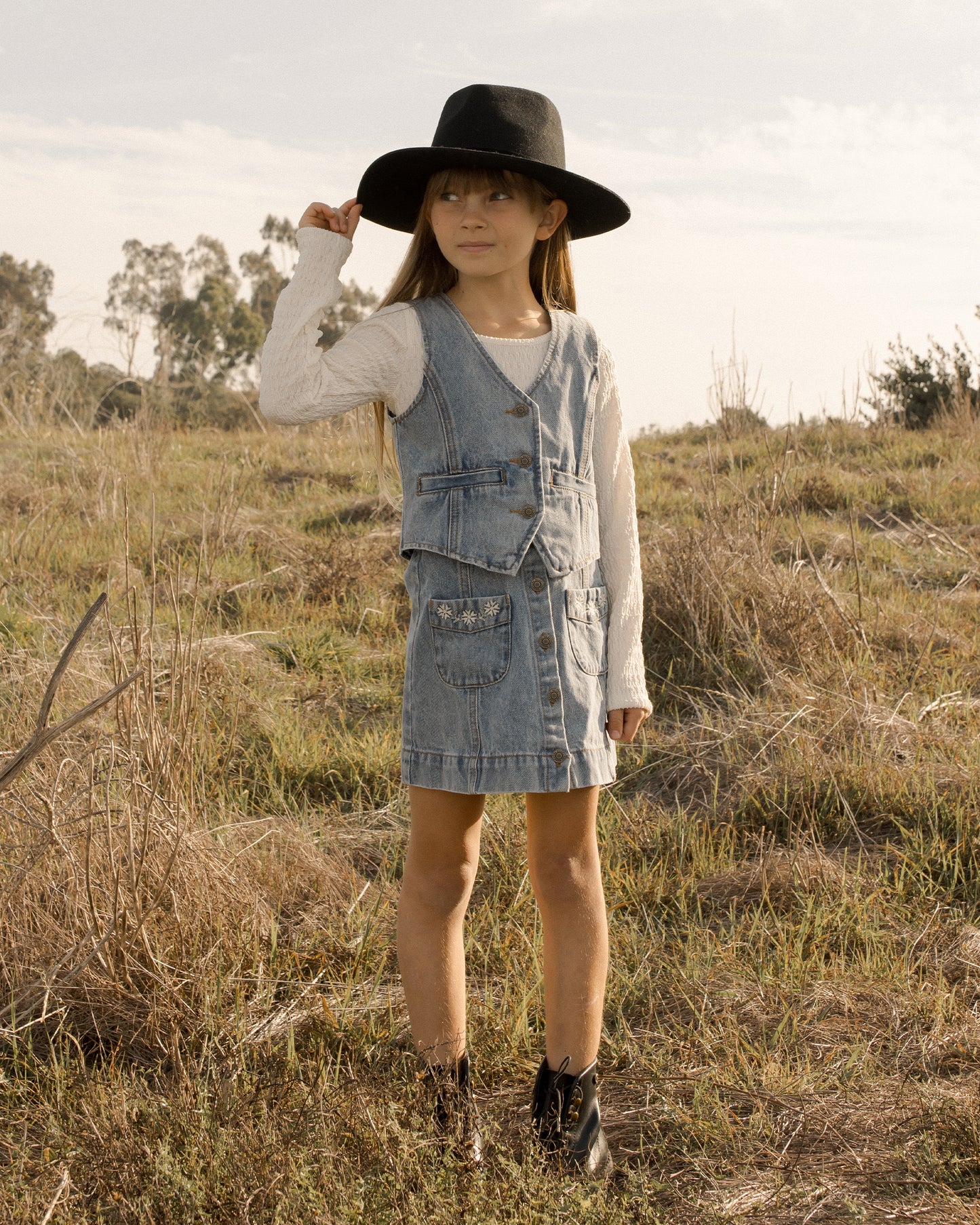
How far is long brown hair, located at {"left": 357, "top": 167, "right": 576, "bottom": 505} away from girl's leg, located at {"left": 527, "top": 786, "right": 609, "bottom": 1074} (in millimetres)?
756

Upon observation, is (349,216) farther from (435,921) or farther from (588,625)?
(435,921)

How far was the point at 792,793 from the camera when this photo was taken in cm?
350

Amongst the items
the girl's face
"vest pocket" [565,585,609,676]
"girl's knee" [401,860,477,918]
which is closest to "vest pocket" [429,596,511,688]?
"vest pocket" [565,585,609,676]

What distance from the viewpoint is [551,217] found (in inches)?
88.9

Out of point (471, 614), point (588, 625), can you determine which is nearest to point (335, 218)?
point (471, 614)

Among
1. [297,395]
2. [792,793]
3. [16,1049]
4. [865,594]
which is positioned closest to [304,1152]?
[16,1049]

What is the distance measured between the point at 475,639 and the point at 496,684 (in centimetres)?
9

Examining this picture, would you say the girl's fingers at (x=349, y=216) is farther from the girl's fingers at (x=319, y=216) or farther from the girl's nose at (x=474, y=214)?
the girl's nose at (x=474, y=214)

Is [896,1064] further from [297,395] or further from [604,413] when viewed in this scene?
[297,395]

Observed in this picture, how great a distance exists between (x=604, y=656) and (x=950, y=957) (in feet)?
4.26

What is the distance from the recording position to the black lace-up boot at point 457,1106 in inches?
75.4

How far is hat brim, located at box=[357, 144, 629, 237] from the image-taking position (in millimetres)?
2043

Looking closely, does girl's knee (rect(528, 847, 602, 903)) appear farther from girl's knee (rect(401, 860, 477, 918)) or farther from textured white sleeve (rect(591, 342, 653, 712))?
textured white sleeve (rect(591, 342, 653, 712))

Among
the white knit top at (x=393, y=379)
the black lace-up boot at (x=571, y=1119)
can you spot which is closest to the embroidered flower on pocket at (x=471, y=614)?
the white knit top at (x=393, y=379)
